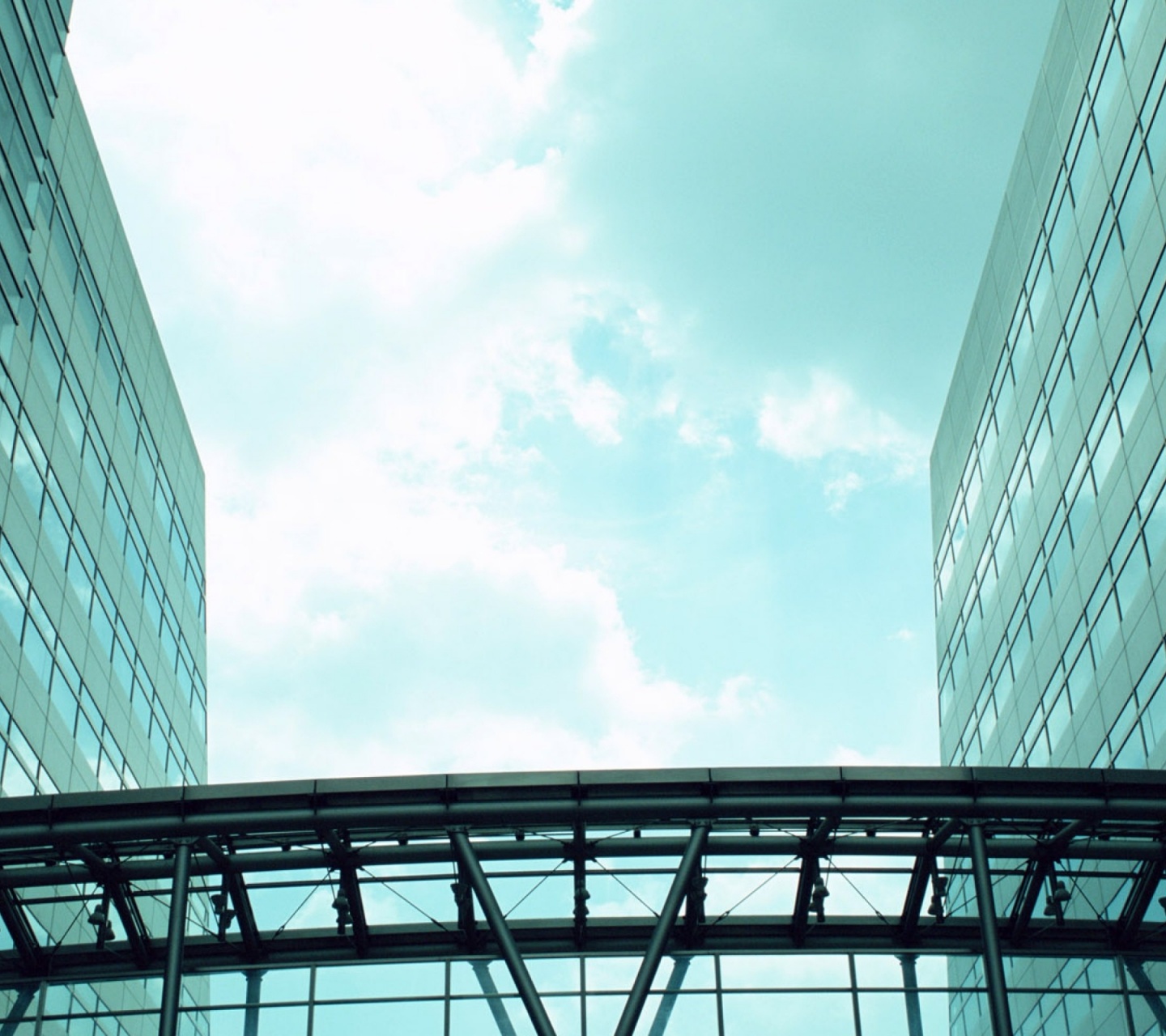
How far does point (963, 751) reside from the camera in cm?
5334

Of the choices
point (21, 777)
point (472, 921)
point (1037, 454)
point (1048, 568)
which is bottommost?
point (472, 921)

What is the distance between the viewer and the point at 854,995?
28.6 metres

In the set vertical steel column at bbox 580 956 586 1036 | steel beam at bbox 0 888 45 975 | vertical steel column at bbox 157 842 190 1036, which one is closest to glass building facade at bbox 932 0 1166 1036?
vertical steel column at bbox 580 956 586 1036

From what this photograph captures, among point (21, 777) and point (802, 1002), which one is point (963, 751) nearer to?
→ point (802, 1002)

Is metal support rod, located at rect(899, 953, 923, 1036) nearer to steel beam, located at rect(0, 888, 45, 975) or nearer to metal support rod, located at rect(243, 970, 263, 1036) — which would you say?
metal support rod, located at rect(243, 970, 263, 1036)

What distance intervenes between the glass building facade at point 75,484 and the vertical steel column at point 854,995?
14185mm

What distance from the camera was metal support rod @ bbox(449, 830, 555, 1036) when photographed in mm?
24734

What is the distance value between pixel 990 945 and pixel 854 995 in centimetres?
411

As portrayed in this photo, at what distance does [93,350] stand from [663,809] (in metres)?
25.5

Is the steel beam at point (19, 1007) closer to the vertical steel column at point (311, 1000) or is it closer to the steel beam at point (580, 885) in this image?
the vertical steel column at point (311, 1000)

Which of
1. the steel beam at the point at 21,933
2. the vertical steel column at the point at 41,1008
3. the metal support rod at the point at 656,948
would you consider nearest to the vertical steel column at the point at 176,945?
the steel beam at the point at 21,933

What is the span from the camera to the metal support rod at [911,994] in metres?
28.3

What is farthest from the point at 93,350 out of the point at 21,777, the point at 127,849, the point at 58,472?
the point at 127,849

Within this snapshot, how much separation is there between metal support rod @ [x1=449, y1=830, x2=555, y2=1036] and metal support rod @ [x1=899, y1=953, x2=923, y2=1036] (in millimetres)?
7203
